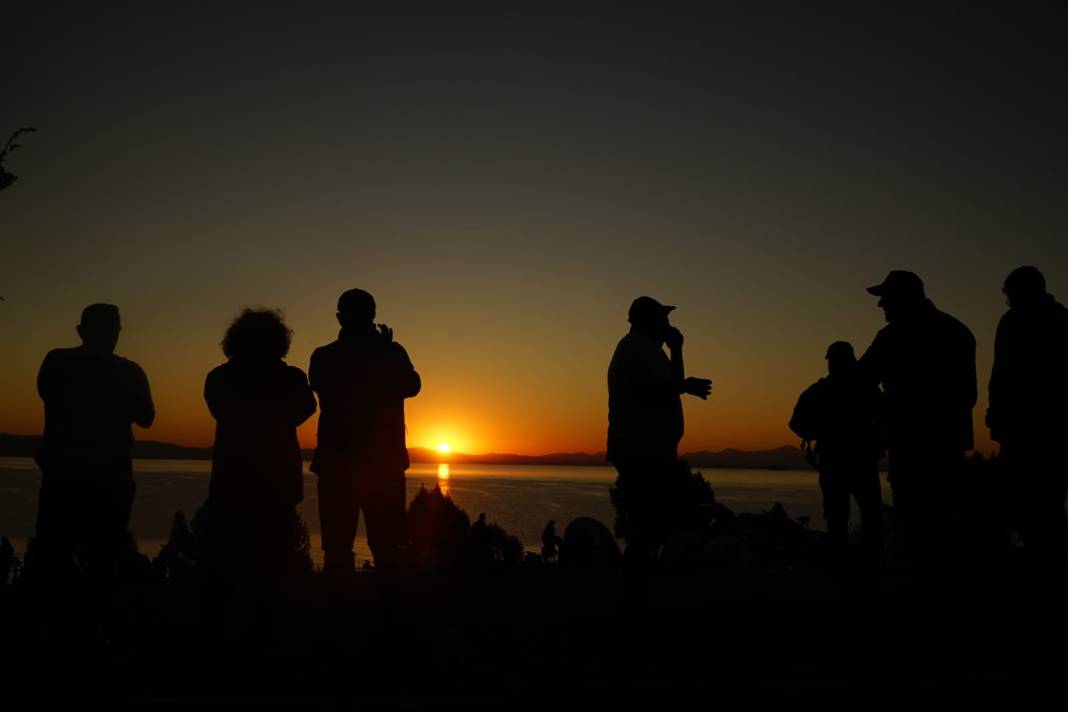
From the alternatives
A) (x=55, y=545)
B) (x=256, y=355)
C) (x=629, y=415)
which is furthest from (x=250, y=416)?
(x=629, y=415)

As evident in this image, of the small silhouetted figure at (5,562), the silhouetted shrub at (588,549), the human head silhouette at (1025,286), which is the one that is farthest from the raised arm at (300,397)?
the silhouetted shrub at (588,549)

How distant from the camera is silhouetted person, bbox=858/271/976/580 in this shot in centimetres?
543

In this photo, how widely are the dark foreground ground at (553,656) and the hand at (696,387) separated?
1635 mm

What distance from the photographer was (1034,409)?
213 inches

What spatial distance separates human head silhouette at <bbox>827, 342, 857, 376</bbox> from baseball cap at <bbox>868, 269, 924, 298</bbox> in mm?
1110

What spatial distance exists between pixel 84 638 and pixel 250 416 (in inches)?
70.5

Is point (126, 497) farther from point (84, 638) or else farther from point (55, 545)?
point (84, 638)

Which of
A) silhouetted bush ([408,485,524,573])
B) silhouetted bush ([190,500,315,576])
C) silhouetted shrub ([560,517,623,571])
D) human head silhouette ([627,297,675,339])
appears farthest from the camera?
silhouetted bush ([408,485,524,573])

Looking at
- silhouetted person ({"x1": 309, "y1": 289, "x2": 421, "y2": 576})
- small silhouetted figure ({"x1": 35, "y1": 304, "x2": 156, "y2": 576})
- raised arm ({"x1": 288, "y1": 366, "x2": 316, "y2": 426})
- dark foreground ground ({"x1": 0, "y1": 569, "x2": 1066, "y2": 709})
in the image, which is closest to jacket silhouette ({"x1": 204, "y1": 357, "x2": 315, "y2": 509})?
raised arm ({"x1": 288, "y1": 366, "x2": 316, "y2": 426})

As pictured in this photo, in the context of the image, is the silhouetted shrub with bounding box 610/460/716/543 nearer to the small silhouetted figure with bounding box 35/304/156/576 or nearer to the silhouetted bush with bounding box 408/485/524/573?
the small silhouetted figure with bounding box 35/304/156/576

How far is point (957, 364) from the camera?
5.53 meters

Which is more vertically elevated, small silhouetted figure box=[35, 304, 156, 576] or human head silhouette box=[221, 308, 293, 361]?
human head silhouette box=[221, 308, 293, 361]

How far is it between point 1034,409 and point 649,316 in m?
2.61

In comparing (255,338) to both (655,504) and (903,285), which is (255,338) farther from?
(903,285)
